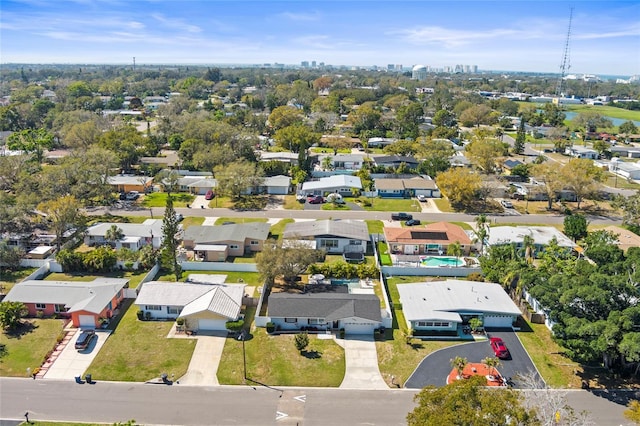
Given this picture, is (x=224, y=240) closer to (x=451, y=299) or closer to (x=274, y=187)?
(x=451, y=299)

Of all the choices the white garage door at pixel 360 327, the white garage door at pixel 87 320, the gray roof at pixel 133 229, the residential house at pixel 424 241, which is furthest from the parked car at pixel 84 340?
the residential house at pixel 424 241

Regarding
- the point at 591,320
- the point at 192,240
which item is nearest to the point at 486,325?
the point at 591,320

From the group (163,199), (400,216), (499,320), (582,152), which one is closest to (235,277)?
(499,320)

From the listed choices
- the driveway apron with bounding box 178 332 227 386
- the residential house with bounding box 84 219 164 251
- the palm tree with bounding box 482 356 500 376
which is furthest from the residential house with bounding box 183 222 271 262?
the palm tree with bounding box 482 356 500 376

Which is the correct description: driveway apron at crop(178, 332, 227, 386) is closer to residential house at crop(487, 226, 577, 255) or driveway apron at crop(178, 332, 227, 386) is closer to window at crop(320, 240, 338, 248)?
window at crop(320, 240, 338, 248)

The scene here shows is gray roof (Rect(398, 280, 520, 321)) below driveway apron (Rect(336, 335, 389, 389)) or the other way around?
the other way around

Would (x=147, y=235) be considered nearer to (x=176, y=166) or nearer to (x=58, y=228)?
(x=58, y=228)
